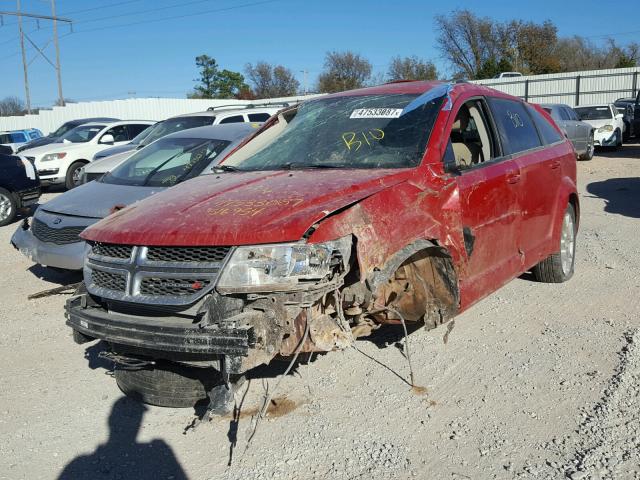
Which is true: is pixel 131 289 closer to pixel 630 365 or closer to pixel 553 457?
pixel 553 457

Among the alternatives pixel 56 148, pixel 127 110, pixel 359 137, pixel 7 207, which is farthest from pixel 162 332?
pixel 127 110

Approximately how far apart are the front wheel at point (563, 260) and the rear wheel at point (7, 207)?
9457mm

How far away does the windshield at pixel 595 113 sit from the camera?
21.3 m

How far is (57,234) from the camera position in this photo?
6.52 metres

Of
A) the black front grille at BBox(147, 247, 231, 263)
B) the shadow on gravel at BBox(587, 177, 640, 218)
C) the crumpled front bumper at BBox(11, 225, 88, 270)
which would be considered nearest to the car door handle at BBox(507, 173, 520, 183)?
the black front grille at BBox(147, 247, 231, 263)

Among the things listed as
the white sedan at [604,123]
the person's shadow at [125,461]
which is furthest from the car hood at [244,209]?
the white sedan at [604,123]

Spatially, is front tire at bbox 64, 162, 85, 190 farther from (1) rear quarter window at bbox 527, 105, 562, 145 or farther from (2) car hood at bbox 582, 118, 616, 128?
(2) car hood at bbox 582, 118, 616, 128

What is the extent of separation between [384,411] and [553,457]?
3.22 feet

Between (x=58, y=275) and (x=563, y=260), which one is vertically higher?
(x=563, y=260)

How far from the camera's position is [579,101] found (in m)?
31.7

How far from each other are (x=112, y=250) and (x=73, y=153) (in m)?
13.2

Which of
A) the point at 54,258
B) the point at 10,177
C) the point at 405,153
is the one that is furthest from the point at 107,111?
the point at 405,153

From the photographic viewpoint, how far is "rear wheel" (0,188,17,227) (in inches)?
458

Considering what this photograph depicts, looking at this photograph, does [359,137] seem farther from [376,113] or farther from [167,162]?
[167,162]
